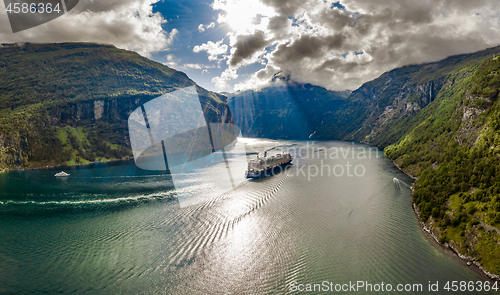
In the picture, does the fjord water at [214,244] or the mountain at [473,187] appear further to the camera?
the mountain at [473,187]

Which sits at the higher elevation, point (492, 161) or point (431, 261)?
point (492, 161)

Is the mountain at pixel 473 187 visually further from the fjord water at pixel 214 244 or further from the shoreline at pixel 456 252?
the fjord water at pixel 214 244

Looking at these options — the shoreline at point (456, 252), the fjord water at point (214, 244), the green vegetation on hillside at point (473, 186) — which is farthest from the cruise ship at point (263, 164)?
the shoreline at point (456, 252)

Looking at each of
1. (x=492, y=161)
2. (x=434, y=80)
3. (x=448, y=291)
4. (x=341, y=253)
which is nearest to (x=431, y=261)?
(x=448, y=291)

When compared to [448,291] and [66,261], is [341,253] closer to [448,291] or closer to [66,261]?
[448,291]

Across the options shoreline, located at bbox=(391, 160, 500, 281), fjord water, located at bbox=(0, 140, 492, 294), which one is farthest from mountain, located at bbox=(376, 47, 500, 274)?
fjord water, located at bbox=(0, 140, 492, 294)

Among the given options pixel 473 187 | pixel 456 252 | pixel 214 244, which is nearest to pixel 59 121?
pixel 214 244

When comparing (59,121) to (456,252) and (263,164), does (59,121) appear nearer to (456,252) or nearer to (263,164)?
(263,164)
